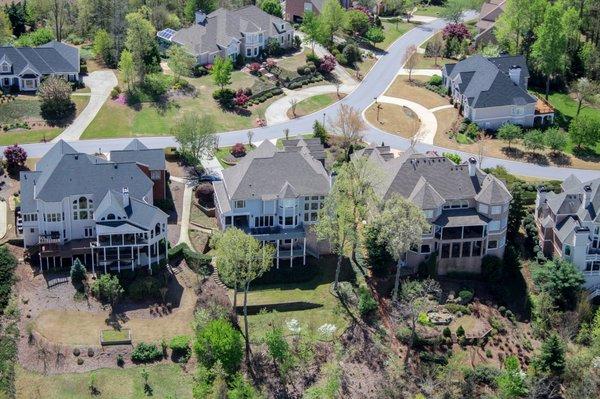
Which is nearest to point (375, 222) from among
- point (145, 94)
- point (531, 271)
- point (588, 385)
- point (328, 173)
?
point (328, 173)

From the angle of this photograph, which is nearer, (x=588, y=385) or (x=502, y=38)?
(x=588, y=385)

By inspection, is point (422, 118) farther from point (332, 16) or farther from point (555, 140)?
point (332, 16)

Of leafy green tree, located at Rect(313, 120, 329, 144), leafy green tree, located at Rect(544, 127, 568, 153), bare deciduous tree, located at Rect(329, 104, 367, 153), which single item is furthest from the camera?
leafy green tree, located at Rect(313, 120, 329, 144)

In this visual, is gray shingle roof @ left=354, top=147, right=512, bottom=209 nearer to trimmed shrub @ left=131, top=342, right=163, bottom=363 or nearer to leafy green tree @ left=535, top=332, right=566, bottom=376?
leafy green tree @ left=535, top=332, right=566, bottom=376

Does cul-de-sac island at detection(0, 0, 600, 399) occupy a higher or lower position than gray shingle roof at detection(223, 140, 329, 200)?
lower

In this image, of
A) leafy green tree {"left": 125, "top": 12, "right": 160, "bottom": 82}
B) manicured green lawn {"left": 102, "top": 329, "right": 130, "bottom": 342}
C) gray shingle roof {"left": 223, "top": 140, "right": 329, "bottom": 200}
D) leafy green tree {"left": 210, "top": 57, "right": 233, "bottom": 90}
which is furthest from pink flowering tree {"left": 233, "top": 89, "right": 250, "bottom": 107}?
manicured green lawn {"left": 102, "top": 329, "right": 130, "bottom": 342}

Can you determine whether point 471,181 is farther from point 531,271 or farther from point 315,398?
point 315,398
